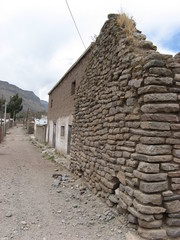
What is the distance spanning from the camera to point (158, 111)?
3287 millimetres

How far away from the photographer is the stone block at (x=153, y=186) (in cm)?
316

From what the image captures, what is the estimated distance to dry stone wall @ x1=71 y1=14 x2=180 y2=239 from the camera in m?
3.20

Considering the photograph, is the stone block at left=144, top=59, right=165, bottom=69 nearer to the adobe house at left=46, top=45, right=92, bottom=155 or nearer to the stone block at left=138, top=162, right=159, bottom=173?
the stone block at left=138, top=162, right=159, bottom=173

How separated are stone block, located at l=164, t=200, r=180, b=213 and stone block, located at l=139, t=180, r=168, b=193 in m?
0.23

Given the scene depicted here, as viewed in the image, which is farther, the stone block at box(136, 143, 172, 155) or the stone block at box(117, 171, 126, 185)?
the stone block at box(117, 171, 126, 185)

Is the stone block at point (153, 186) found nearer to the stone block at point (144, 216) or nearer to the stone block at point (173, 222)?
the stone block at point (144, 216)

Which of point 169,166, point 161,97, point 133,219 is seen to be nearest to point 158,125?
point 161,97

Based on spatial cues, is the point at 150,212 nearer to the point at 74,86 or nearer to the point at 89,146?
the point at 89,146

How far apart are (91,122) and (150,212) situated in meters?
3.17

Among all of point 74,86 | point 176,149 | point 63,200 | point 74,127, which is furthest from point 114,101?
point 74,86

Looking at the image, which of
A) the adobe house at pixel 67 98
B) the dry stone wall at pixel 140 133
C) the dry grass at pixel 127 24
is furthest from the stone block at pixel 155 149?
the adobe house at pixel 67 98

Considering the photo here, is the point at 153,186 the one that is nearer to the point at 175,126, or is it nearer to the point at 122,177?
the point at 122,177

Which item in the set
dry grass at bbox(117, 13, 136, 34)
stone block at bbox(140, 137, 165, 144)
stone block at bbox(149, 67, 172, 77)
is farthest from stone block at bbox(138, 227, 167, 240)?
dry grass at bbox(117, 13, 136, 34)

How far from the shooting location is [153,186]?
10.4ft
